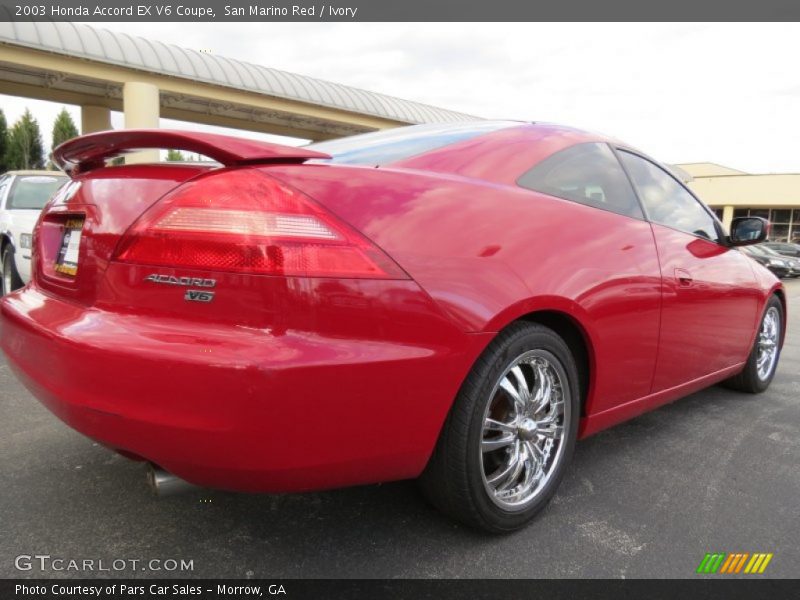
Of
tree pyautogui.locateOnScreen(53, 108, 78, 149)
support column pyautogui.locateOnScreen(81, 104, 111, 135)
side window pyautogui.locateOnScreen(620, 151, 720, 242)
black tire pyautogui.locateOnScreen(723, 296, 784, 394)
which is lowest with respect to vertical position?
black tire pyautogui.locateOnScreen(723, 296, 784, 394)

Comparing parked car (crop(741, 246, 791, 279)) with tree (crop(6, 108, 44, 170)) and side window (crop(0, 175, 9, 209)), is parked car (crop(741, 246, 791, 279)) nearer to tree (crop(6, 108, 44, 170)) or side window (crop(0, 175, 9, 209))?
side window (crop(0, 175, 9, 209))

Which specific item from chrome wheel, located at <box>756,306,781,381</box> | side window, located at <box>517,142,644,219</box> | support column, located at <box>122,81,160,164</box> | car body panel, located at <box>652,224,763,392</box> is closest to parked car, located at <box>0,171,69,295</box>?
side window, located at <box>517,142,644,219</box>

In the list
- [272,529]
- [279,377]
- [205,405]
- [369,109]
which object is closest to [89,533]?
[272,529]

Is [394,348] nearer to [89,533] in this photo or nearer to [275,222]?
[275,222]

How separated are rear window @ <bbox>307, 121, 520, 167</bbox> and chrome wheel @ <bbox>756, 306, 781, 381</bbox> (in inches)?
104

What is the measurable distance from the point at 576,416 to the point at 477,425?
584mm

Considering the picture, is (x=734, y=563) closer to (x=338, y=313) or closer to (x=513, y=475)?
(x=513, y=475)

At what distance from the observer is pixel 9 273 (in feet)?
20.1

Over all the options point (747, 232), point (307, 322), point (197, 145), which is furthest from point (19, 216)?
point (747, 232)

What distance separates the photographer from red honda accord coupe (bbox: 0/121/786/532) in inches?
61.8

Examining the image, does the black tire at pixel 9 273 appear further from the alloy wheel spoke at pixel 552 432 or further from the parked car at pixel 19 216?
the alloy wheel spoke at pixel 552 432

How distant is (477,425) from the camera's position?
6.28 feet

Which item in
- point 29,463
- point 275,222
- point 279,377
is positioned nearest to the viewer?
point 279,377

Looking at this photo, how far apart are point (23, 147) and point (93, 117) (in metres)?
27.0
